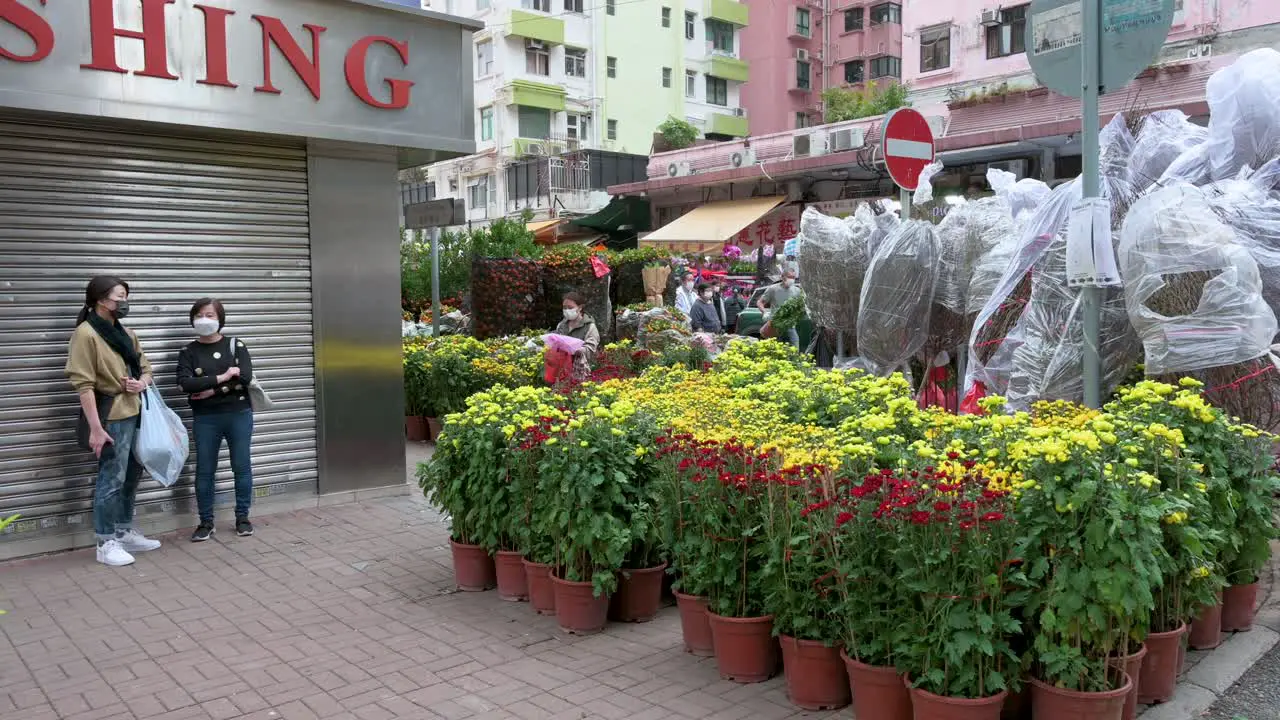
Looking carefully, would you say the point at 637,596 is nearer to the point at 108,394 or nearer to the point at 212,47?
the point at 108,394

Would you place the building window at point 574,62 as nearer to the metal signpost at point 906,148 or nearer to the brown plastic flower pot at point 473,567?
the metal signpost at point 906,148

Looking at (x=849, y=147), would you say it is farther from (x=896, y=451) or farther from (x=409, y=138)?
(x=896, y=451)

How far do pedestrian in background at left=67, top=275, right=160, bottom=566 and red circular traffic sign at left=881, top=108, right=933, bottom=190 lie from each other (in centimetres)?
524

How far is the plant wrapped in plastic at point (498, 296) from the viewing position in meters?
13.8

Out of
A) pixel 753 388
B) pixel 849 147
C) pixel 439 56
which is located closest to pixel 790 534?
pixel 753 388

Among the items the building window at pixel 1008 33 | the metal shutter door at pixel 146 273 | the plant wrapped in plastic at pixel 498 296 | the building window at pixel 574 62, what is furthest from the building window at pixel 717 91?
the metal shutter door at pixel 146 273

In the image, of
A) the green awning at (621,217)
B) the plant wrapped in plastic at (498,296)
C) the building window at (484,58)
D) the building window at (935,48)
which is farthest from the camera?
the building window at (484,58)

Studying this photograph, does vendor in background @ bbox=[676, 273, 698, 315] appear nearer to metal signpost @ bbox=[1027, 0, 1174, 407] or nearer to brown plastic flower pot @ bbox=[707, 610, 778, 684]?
metal signpost @ bbox=[1027, 0, 1174, 407]

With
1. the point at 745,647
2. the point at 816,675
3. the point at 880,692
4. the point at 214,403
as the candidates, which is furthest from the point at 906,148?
the point at 214,403

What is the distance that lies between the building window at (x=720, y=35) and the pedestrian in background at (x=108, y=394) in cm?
4096

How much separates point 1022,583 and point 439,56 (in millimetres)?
6321

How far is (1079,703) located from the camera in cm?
337

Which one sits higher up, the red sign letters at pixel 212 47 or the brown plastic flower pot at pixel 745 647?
the red sign letters at pixel 212 47

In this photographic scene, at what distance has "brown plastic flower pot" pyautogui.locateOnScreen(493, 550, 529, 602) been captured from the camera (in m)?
5.44
